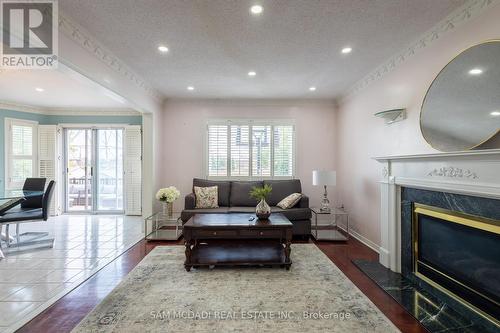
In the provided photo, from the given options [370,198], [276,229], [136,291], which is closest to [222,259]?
[276,229]

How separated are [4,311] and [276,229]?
2.69 meters

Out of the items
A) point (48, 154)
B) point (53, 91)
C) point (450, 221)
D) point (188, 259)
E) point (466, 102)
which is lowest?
point (188, 259)

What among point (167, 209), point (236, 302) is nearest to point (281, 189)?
point (167, 209)

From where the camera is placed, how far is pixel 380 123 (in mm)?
3521

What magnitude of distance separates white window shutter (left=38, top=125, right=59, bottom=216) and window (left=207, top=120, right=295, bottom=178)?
4.12 meters

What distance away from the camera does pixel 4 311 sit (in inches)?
82.4

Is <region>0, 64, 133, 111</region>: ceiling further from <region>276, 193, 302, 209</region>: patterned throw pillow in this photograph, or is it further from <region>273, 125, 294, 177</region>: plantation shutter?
<region>276, 193, 302, 209</region>: patterned throw pillow

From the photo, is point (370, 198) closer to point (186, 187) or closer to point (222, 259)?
point (222, 259)

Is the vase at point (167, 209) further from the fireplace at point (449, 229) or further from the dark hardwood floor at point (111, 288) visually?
the fireplace at point (449, 229)

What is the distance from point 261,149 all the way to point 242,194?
111cm

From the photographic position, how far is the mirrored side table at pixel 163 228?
13.5ft

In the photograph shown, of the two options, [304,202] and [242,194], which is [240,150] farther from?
[304,202]

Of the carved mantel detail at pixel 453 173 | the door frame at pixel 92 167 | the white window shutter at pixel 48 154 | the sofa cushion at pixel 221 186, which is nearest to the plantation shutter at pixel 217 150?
the sofa cushion at pixel 221 186

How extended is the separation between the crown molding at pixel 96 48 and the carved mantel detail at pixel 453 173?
3864mm
